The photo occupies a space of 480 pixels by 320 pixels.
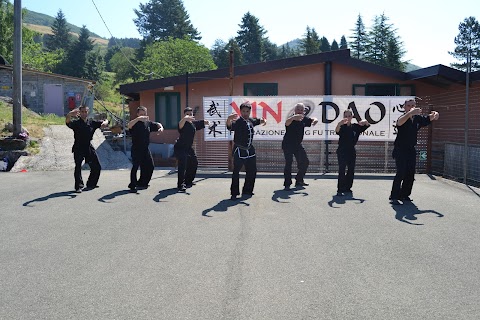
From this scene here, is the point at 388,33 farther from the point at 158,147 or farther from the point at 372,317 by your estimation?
the point at 372,317

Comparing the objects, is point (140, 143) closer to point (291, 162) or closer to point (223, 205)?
point (223, 205)

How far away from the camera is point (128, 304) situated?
447 cm

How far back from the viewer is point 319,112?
49.1 feet

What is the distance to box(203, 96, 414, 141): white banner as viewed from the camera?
14828 millimetres

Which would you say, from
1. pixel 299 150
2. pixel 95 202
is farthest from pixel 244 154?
pixel 95 202

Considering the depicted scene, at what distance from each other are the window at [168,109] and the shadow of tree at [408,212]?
1118 centimetres

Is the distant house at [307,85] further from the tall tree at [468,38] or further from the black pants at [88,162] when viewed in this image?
the tall tree at [468,38]

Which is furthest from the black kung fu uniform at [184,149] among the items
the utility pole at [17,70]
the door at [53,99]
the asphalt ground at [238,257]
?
the door at [53,99]

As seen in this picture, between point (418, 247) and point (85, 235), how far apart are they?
14.1 ft

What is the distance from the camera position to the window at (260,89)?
18.4 meters

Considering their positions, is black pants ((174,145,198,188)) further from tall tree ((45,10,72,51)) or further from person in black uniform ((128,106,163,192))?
tall tree ((45,10,72,51))

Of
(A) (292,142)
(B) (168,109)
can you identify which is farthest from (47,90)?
(A) (292,142)

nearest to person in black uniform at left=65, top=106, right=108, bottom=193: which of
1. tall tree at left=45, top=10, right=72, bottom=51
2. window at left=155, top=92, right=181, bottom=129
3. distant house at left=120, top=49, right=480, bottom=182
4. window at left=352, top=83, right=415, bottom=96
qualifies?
distant house at left=120, top=49, right=480, bottom=182

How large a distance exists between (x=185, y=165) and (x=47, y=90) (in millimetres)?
24696
